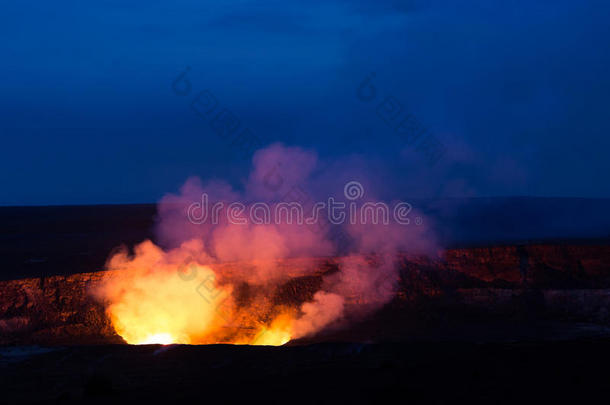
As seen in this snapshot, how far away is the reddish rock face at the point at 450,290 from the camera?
12.6 metres

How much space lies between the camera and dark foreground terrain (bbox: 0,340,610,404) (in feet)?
20.1

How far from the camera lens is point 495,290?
45.8ft

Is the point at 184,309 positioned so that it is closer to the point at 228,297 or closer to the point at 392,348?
the point at 228,297

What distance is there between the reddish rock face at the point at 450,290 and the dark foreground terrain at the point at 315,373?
222 cm

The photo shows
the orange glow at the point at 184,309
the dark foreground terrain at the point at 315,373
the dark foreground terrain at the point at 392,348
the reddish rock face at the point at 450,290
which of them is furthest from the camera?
the orange glow at the point at 184,309

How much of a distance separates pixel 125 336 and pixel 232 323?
2569 mm

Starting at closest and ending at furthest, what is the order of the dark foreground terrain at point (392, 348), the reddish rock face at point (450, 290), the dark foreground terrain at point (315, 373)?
1. the dark foreground terrain at point (315, 373)
2. the dark foreground terrain at point (392, 348)
3. the reddish rock face at point (450, 290)

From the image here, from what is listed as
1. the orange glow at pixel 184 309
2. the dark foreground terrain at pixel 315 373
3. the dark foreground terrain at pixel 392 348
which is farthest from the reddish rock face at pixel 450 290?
the dark foreground terrain at pixel 315 373

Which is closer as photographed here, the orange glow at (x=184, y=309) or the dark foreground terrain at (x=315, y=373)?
the dark foreground terrain at (x=315, y=373)

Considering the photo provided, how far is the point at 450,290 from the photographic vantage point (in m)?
14.3

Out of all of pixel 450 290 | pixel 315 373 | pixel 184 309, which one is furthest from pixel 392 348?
pixel 184 309

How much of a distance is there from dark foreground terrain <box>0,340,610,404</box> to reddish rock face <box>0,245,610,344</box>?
222 centimetres

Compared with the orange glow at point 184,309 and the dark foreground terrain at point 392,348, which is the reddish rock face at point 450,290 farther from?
the orange glow at point 184,309

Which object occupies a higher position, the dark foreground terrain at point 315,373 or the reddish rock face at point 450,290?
the reddish rock face at point 450,290
